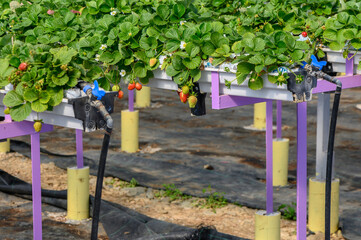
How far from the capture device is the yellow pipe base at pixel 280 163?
9516 mm

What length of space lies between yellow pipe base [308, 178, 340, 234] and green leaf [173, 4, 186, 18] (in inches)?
116

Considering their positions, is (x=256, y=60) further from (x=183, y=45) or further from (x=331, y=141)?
(x=331, y=141)

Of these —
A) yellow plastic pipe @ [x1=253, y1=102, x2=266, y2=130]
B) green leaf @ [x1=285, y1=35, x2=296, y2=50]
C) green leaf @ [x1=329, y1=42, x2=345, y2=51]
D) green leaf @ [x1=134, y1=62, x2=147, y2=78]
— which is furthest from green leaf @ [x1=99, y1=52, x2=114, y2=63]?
yellow plastic pipe @ [x1=253, y1=102, x2=266, y2=130]

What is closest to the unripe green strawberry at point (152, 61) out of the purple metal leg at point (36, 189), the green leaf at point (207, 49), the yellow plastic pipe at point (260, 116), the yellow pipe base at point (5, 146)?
the green leaf at point (207, 49)

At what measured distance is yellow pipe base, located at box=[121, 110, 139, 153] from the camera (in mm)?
11531

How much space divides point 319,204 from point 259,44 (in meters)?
3.46

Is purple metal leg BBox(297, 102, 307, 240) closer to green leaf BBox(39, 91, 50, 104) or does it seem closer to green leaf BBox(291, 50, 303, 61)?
green leaf BBox(291, 50, 303, 61)

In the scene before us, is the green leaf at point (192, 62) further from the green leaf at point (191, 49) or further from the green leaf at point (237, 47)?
the green leaf at point (237, 47)

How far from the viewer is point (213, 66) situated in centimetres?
470

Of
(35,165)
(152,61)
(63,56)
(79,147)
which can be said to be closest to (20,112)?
(63,56)

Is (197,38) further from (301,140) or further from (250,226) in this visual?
(250,226)

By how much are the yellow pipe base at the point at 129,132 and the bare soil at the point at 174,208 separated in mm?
1613

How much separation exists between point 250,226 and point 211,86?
11.6 ft

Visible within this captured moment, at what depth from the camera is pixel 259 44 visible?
4.40 m
